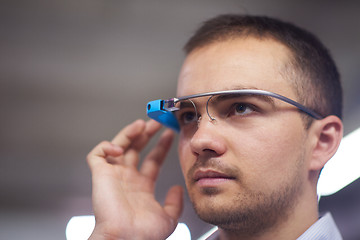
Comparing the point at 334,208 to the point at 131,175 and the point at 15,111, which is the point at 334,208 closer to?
the point at 131,175

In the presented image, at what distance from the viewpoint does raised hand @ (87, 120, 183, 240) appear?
1.51 m

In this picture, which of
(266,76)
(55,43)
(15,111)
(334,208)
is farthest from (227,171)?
(15,111)

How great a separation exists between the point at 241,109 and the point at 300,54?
48 cm

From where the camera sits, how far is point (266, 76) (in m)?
1.43

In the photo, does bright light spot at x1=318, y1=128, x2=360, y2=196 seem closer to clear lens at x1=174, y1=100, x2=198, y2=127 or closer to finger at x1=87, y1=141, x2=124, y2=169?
clear lens at x1=174, y1=100, x2=198, y2=127

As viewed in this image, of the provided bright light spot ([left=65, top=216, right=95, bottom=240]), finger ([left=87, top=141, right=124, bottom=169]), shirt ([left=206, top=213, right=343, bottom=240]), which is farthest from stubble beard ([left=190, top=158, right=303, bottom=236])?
bright light spot ([left=65, top=216, right=95, bottom=240])

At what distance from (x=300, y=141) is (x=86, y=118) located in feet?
6.84

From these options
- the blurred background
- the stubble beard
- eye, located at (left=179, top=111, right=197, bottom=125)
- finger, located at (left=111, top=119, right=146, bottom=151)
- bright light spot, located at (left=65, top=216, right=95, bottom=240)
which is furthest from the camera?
bright light spot, located at (left=65, top=216, right=95, bottom=240)

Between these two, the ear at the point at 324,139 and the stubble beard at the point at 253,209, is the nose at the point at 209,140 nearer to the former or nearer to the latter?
the stubble beard at the point at 253,209

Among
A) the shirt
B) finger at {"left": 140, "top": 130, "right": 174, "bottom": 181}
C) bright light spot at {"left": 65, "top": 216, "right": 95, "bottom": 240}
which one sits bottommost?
bright light spot at {"left": 65, "top": 216, "right": 95, "bottom": 240}

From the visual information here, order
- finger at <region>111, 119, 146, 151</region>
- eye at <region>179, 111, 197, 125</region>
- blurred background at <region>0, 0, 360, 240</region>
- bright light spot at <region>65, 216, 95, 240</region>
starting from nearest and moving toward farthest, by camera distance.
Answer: eye at <region>179, 111, 197, 125</region> → finger at <region>111, 119, 146, 151</region> → blurred background at <region>0, 0, 360, 240</region> → bright light spot at <region>65, 216, 95, 240</region>

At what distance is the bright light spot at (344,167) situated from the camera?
2.32 meters

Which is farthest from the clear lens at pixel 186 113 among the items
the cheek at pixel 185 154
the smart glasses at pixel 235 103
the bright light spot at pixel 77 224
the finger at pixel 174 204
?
the bright light spot at pixel 77 224

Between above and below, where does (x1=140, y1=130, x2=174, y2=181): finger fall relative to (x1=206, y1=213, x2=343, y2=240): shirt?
above
